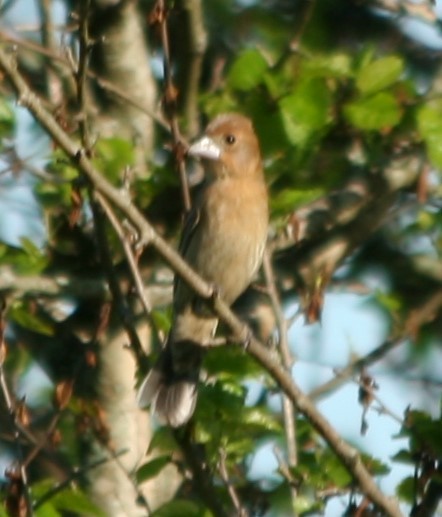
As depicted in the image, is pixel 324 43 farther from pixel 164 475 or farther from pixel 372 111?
pixel 164 475

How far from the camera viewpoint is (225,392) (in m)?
5.86

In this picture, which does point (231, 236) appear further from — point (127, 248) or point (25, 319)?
point (127, 248)

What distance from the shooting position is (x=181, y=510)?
5.47 m

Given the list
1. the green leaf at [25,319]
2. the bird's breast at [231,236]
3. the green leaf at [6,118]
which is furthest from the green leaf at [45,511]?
the green leaf at [6,118]

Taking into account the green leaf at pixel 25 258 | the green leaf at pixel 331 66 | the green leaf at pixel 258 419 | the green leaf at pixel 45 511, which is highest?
the green leaf at pixel 331 66

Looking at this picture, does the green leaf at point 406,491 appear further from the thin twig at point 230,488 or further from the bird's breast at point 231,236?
the bird's breast at point 231,236

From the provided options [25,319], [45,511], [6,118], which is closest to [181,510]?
[45,511]

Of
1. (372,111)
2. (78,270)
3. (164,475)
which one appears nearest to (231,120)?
(372,111)

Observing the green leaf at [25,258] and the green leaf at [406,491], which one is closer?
the green leaf at [406,491]

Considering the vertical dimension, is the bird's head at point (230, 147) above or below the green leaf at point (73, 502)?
above

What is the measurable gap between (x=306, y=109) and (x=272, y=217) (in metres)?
0.44

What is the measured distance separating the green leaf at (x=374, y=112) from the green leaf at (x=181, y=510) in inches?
70.9

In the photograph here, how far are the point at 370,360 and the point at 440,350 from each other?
1039 millimetres

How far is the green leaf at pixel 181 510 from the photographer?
5.47 metres
